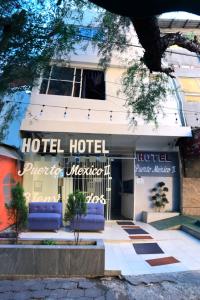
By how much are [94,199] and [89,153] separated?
1.58 meters

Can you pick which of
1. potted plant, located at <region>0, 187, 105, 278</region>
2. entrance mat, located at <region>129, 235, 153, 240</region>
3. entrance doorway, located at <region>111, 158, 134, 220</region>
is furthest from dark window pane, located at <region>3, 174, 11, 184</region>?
potted plant, located at <region>0, 187, 105, 278</region>

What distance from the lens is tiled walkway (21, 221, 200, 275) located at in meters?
6.68

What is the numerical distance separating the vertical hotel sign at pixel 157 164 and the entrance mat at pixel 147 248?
461cm

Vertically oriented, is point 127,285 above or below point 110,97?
below

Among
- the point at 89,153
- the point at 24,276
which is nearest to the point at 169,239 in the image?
the point at 89,153

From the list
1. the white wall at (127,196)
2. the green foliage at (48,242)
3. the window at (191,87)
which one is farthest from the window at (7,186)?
the window at (191,87)

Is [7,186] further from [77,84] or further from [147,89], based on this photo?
[147,89]

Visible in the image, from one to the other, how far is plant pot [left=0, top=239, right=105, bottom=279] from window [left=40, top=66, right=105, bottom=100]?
25.8 ft

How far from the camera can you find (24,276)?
5.76m

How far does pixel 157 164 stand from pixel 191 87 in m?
3.43

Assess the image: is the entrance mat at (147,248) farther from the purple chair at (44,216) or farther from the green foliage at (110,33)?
the green foliage at (110,33)

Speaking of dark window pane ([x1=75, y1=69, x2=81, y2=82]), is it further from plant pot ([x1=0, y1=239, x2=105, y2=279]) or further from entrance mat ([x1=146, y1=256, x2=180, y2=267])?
plant pot ([x1=0, y1=239, x2=105, y2=279])

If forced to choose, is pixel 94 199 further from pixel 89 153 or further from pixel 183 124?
pixel 183 124

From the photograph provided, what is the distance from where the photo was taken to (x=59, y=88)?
13062mm
